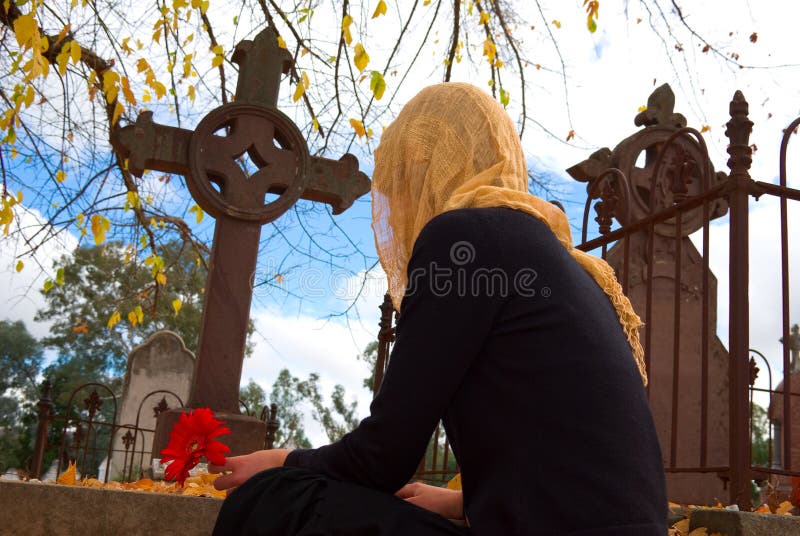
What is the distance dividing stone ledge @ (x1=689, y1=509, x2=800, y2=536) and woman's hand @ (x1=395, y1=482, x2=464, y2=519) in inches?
38.1

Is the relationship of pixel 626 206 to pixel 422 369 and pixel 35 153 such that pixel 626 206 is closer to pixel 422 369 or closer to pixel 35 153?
pixel 422 369

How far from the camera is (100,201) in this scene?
A: 22.6 ft

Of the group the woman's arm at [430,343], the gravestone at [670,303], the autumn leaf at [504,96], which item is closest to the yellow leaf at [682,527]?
the woman's arm at [430,343]

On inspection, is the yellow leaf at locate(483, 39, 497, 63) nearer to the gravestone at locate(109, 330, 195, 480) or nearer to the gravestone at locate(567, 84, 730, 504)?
the gravestone at locate(567, 84, 730, 504)

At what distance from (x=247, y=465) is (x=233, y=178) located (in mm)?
3839

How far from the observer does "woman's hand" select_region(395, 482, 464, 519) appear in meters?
2.00

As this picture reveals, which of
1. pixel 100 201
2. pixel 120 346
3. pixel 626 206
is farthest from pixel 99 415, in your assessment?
pixel 626 206

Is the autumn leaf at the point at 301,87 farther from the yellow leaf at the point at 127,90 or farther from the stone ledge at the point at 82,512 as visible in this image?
the stone ledge at the point at 82,512

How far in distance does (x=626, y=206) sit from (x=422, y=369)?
112 inches

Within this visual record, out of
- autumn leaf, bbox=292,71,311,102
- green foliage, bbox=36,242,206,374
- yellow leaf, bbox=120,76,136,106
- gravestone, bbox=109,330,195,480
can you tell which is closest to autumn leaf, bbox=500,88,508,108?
autumn leaf, bbox=292,71,311,102

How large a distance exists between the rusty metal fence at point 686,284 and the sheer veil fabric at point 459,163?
127cm

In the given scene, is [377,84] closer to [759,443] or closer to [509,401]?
[509,401]

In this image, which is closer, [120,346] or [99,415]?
[99,415]

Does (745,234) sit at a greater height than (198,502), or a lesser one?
greater
